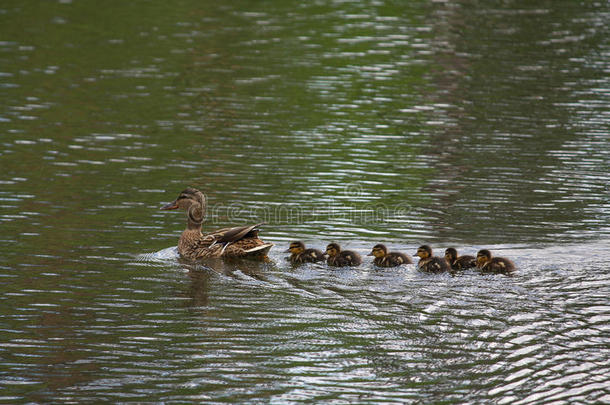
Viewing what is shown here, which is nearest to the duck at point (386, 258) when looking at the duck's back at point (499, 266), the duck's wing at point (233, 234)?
the duck's back at point (499, 266)

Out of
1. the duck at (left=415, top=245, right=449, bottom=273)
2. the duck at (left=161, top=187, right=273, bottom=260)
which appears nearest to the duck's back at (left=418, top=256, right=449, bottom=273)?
the duck at (left=415, top=245, right=449, bottom=273)

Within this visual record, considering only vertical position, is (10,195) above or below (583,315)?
above

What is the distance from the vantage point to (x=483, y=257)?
30.4 ft

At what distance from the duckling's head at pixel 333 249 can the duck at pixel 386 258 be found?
36 cm

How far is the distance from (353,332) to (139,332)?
5.56ft

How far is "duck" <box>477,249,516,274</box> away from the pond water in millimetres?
105

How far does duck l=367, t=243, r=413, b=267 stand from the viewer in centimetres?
946

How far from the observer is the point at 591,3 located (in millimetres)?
29750

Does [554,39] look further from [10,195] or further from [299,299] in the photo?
[299,299]

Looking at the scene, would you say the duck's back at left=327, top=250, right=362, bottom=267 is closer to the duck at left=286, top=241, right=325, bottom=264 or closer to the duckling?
the duckling

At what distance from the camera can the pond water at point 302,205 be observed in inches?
276

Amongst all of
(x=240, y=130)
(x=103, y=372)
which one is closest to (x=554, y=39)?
(x=240, y=130)

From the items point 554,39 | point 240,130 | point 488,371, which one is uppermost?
point 554,39

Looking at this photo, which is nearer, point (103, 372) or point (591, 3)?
point (103, 372)
